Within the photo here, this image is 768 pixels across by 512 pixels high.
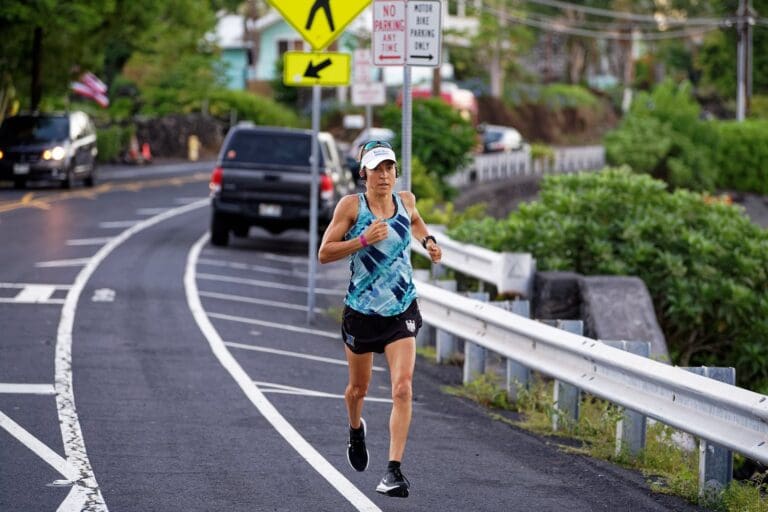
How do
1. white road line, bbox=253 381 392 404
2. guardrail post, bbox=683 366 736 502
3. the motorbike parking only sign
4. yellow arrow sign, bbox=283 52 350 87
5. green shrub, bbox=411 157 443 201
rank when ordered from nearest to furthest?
guardrail post, bbox=683 366 736 502, white road line, bbox=253 381 392 404, the motorbike parking only sign, yellow arrow sign, bbox=283 52 350 87, green shrub, bbox=411 157 443 201

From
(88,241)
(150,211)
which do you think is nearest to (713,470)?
(88,241)

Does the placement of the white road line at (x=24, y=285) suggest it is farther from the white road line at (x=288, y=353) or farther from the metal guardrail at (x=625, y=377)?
the metal guardrail at (x=625, y=377)

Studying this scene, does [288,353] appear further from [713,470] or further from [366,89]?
[366,89]

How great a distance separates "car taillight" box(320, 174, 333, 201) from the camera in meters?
25.2

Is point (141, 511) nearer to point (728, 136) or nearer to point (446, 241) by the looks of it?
point (446, 241)

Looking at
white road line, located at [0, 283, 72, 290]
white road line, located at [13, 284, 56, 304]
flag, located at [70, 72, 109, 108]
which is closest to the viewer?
white road line, located at [13, 284, 56, 304]

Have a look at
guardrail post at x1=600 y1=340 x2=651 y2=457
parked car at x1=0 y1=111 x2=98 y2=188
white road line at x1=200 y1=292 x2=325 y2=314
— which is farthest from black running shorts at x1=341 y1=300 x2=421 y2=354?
parked car at x1=0 y1=111 x2=98 y2=188

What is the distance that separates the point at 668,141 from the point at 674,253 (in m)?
35.7

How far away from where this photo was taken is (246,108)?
72.1m

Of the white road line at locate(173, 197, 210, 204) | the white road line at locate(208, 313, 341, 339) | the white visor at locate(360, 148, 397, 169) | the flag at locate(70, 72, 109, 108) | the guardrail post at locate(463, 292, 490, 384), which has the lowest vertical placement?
the white road line at locate(173, 197, 210, 204)

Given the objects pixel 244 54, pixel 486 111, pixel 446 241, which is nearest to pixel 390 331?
pixel 446 241

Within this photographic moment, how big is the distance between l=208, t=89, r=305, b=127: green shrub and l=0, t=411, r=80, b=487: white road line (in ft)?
198

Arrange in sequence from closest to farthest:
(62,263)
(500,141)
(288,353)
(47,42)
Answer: (288,353), (62,263), (47,42), (500,141)

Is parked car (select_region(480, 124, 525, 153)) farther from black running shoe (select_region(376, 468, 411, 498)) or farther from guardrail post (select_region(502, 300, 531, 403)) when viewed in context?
black running shoe (select_region(376, 468, 411, 498))
